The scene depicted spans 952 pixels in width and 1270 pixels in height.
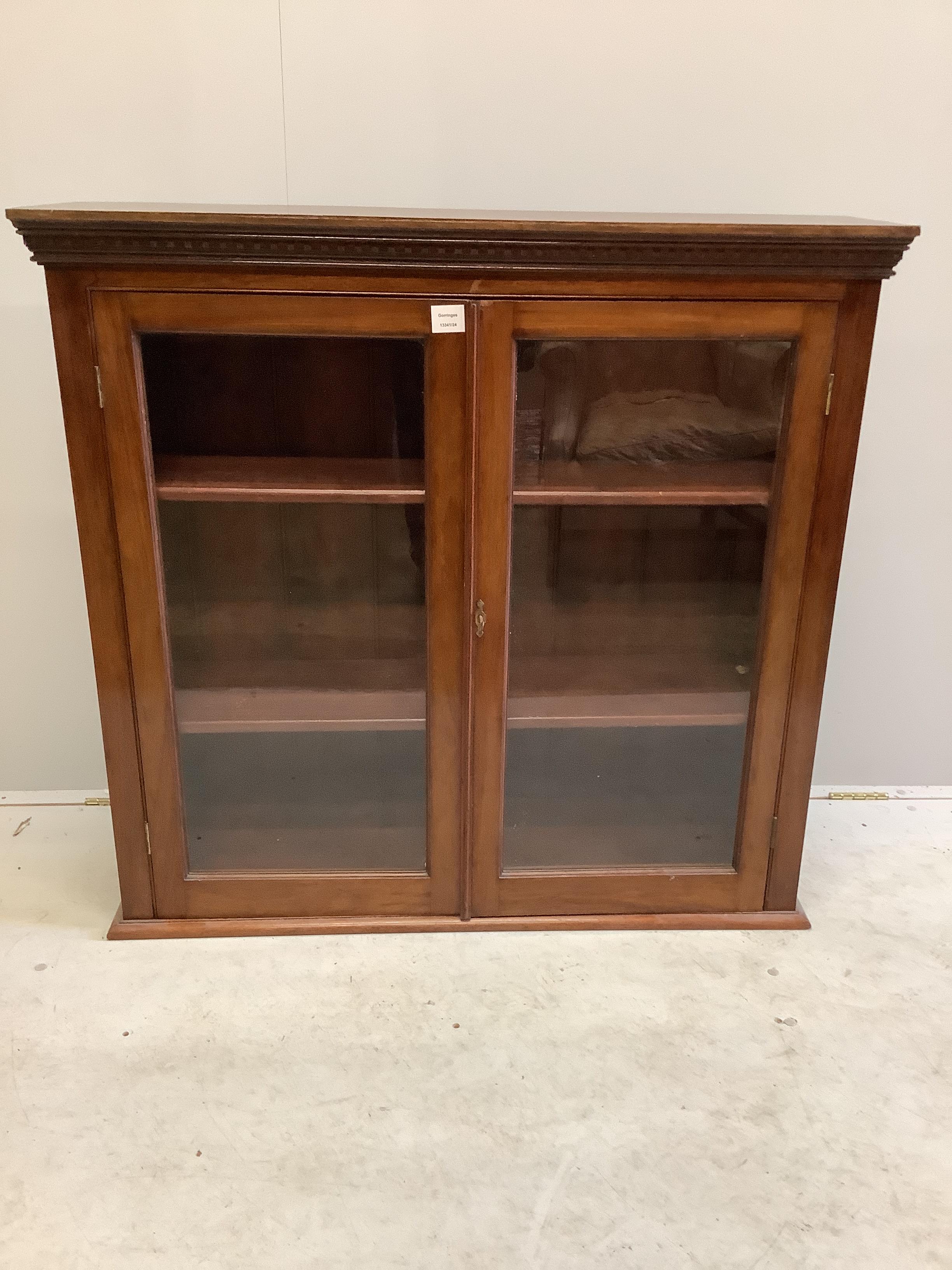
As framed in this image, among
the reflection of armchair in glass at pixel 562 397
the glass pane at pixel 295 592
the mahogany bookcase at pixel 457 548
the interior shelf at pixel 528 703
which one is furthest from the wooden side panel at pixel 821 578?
the glass pane at pixel 295 592

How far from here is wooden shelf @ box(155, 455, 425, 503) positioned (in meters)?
1.42

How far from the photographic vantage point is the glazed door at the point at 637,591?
1.38 m

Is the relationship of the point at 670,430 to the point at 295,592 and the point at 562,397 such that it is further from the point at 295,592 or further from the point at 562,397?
the point at 295,592

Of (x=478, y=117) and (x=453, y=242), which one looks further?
(x=478, y=117)

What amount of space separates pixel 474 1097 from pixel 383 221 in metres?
1.20

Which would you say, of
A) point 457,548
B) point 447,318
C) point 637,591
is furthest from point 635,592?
point 447,318

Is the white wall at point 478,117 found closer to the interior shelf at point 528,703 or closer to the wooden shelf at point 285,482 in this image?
the wooden shelf at point 285,482

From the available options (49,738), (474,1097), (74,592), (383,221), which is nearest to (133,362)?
(383,221)

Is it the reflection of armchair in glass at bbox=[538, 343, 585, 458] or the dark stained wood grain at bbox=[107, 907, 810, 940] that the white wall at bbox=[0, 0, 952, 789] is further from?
the dark stained wood grain at bbox=[107, 907, 810, 940]

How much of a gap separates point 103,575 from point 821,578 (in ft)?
3.66

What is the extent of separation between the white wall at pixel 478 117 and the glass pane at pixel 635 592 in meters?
0.49

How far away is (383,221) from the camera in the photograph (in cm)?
124

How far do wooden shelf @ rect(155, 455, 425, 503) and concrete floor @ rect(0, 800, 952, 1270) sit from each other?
75 cm

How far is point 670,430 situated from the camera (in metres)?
1.48
